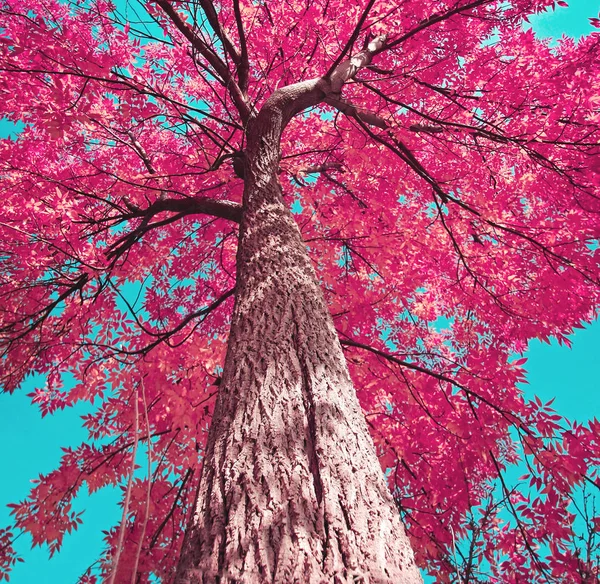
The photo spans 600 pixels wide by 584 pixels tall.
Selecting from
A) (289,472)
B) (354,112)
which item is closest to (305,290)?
(289,472)

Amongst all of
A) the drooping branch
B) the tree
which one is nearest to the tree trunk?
the tree

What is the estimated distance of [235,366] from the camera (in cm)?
176

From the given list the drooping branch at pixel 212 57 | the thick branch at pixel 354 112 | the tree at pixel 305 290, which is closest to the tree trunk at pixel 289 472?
the tree at pixel 305 290

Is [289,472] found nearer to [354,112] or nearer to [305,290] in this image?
[305,290]

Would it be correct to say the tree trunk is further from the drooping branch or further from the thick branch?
the drooping branch

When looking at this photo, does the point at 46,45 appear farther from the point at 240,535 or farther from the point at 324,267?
the point at 240,535

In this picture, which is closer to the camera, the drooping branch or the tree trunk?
the tree trunk

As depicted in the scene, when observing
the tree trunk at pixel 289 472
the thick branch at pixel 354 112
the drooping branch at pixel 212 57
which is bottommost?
the tree trunk at pixel 289 472

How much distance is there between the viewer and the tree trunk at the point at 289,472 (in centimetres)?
99

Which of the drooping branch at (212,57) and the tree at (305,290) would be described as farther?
the drooping branch at (212,57)

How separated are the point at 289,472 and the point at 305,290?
1.17 m

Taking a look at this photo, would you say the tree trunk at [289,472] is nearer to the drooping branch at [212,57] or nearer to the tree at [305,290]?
the tree at [305,290]

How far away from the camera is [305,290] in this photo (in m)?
2.21

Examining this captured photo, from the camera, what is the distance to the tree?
1267 mm
